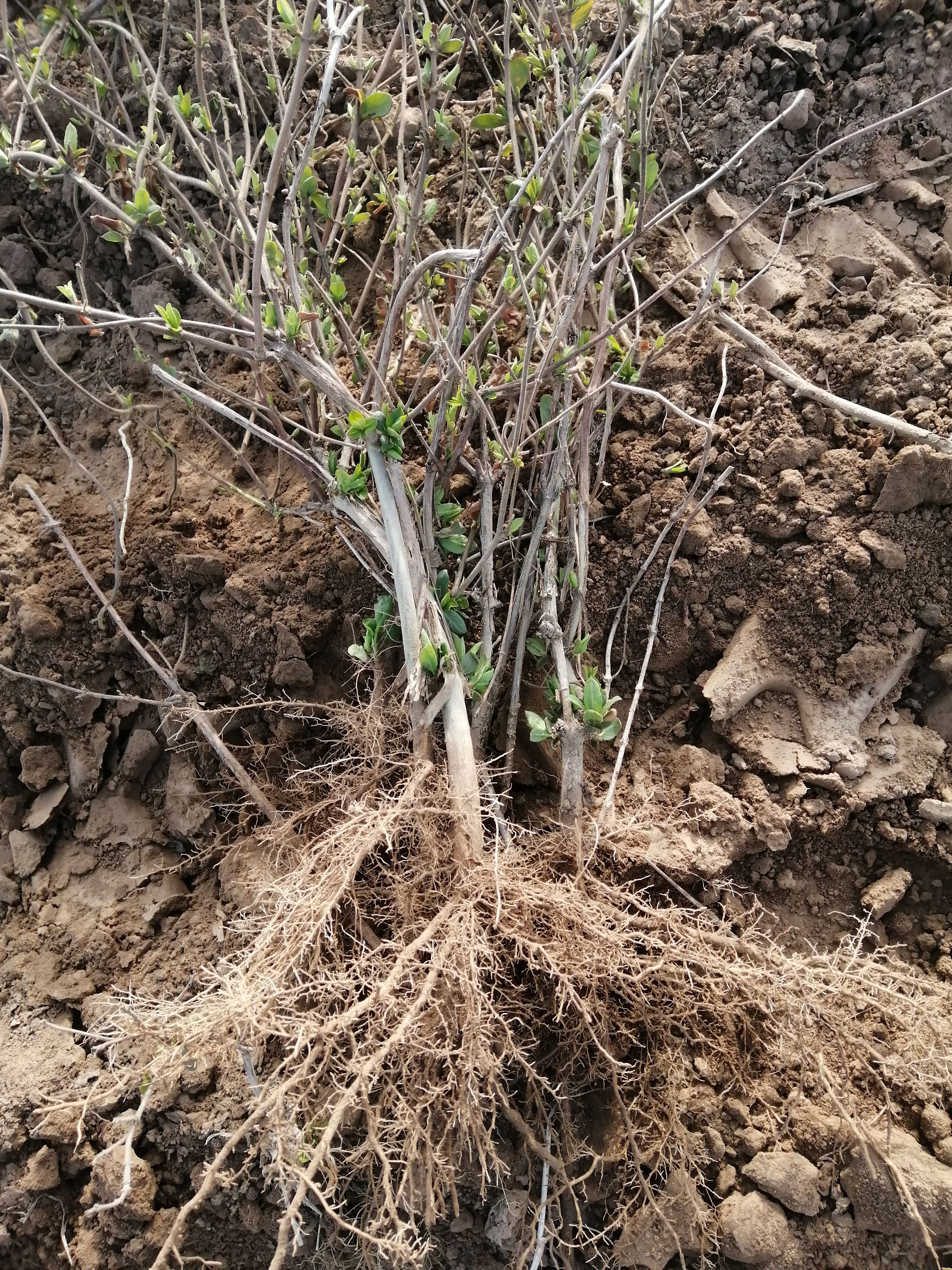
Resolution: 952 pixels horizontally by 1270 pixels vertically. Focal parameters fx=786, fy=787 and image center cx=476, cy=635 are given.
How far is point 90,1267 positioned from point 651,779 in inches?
43.0

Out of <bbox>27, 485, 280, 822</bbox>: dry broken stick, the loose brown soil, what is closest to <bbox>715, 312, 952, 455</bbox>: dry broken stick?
the loose brown soil

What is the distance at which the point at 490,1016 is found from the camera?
104 cm

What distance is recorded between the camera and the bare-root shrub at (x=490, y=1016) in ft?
3.36

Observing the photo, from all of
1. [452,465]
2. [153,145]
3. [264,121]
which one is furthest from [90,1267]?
[264,121]

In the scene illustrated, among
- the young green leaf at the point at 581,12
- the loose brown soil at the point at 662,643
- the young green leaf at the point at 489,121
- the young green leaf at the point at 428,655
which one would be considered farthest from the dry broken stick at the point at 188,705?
the young green leaf at the point at 581,12

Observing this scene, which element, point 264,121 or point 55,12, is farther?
point 264,121

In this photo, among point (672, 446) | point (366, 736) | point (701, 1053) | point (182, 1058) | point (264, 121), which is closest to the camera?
point (182, 1058)

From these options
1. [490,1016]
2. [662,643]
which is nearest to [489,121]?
[662,643]

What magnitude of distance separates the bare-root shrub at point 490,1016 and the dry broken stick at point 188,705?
14cm

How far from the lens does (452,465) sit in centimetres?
122

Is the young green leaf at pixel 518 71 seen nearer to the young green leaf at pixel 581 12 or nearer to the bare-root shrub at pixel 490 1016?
the young green leaf at pixel 581 12

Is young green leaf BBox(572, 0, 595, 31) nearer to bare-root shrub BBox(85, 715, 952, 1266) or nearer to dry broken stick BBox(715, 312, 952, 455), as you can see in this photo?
dry broken stick BBox(715, 312, 952, 455)

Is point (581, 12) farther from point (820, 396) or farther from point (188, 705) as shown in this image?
point (188, 705)

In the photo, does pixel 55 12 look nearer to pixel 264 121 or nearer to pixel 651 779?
pixel 264 121
